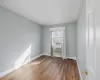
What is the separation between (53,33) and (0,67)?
11.8ft

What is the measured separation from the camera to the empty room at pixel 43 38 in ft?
6.26

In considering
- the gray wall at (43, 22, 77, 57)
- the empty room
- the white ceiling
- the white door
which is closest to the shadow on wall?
the empty room

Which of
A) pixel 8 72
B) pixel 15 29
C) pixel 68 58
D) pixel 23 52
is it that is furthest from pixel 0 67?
pixel 68 58

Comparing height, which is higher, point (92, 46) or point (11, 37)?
point (11, 37)

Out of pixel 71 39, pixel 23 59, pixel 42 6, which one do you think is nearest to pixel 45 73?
pixel 23 59

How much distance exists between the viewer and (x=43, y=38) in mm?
4992

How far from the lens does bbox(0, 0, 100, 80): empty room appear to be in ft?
6.26

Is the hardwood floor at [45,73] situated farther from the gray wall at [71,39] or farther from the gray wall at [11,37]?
the gray wall at [71,39]

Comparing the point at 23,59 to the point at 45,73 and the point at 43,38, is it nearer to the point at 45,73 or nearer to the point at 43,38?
the point at 45,73

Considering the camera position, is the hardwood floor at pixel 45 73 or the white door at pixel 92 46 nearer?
the white door at pixel 92 46

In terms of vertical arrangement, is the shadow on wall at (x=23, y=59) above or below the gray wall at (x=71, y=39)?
below

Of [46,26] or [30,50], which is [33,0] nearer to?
[30,50]

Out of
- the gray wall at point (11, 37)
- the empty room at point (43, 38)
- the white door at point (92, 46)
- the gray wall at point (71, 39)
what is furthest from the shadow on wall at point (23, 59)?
the white door at point (92, 46)

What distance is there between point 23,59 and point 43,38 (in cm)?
233
